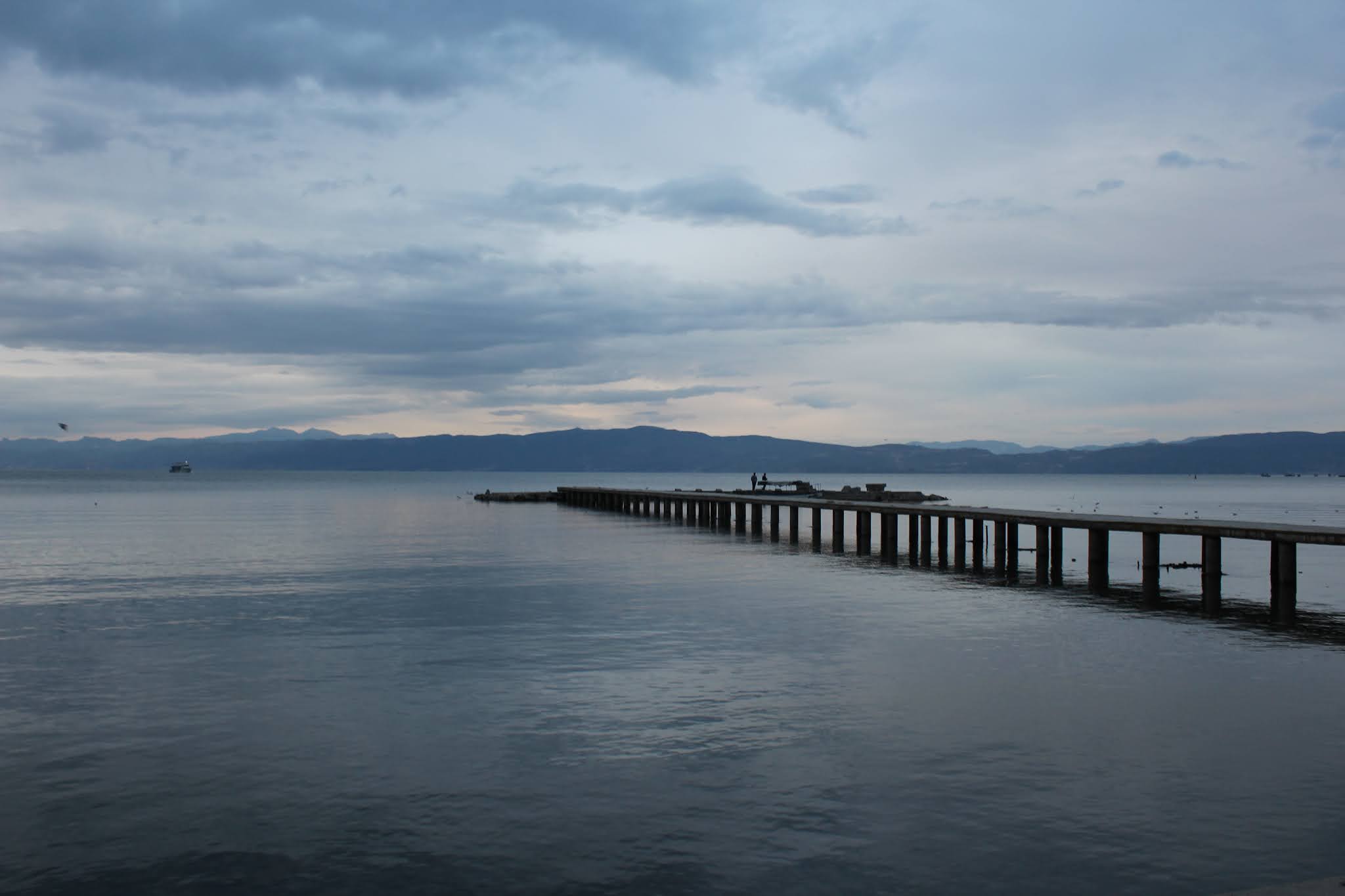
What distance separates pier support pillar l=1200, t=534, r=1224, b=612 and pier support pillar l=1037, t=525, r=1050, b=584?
5.54m

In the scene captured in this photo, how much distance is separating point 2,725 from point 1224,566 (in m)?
41.5

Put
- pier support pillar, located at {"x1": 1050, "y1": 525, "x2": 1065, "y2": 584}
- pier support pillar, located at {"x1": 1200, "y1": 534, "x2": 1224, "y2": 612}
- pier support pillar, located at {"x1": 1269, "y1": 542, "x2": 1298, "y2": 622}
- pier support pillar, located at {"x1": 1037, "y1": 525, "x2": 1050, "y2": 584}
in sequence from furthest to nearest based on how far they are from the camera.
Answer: pier support pillar, located at {"x1": 1050, "y1": 525, "x2": 1065, "y2": 584} → pier support pillar, located at {"x1": 1037, "y1": 525, "x2": 1050, "y2": 584} → pier support pillar, located at {"x1": 1200, "y1": 534, "x2": 1224, "y2": 612} → pier support pillar, located at {"x1": 1269, "y1": 542, "x2": 1298, "y2": 622}

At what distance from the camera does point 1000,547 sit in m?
39.6

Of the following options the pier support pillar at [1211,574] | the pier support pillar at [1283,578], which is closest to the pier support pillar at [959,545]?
the pier support pillar at [1211,574]

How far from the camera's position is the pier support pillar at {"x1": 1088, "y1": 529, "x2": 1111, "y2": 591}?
34406 millimetres

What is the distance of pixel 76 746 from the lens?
14055 mm

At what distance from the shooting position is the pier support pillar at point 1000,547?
38.8 m

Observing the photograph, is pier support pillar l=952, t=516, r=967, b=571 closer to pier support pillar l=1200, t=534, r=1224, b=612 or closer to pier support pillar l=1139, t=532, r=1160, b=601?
pier support pillar l=1139, t=532, r=1160, b=601

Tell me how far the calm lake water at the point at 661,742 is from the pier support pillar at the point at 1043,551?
4826 mm

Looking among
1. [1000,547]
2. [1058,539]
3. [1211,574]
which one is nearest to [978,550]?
[1000,547]

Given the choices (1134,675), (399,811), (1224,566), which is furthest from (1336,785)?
(1224,566)

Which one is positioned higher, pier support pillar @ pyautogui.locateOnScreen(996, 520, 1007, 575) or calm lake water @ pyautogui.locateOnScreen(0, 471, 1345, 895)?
pier support pillar @ pyautogui.locateOnScreen(996, 520, 1007, 575)

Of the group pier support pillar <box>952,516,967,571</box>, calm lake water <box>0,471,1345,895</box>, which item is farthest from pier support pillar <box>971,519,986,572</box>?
calm lake water <box>0,471,1345,895</box>

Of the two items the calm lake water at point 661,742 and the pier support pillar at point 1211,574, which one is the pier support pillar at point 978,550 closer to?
the calm lake water at point 661,742
